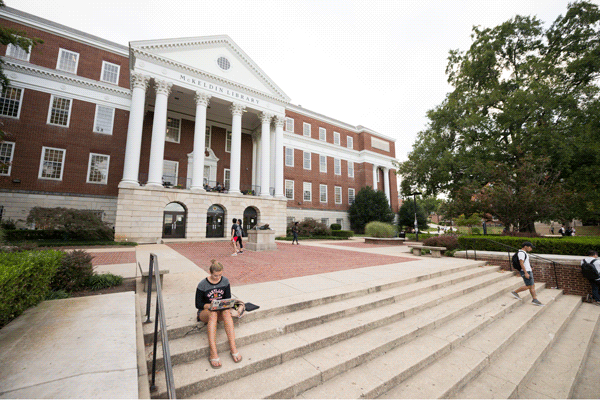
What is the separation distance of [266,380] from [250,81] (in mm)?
25876

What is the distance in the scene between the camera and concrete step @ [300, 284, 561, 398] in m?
2.91

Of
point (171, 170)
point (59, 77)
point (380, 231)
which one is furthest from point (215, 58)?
point (380, 231)

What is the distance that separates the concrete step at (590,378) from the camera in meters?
3.63

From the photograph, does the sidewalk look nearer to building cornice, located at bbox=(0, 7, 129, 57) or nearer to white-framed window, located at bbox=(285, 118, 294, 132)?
building cornice, located at bbox=(0, 7, 129, 57)

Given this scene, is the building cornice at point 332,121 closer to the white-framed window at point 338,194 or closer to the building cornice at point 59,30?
the white-framed window at point 338,194

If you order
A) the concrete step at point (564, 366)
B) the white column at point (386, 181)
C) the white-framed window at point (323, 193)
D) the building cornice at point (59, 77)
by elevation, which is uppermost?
the building cornice at point (59, 77)

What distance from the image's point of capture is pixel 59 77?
795 inches

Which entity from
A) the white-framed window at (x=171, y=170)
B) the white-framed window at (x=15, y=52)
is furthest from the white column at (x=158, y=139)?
the white-framed window at (x=15, y=52)

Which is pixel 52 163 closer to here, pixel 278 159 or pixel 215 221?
pixel 215 221

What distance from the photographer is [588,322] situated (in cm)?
612

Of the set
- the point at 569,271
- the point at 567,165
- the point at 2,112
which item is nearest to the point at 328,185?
the point at 567,165

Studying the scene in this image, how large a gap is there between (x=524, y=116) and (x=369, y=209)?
18905 mm

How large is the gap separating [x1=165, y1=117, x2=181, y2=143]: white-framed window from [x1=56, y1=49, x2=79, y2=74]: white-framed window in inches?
314

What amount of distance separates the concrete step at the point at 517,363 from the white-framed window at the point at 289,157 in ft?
91.7
